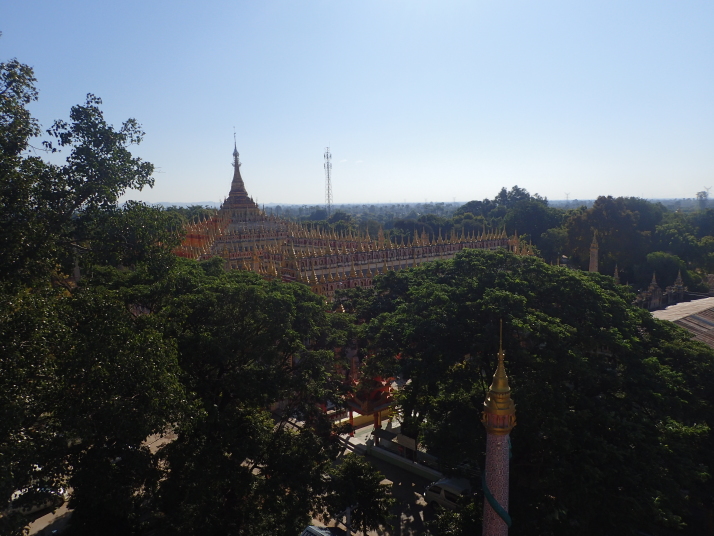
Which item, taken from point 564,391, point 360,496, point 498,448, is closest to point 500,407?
point 498,448

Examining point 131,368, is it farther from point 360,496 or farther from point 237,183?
point 237,183

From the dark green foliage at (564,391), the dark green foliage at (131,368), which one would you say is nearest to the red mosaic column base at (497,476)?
the dark green foliage at (564,391)

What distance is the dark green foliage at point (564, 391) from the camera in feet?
40.4

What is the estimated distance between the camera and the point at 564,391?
1402cm

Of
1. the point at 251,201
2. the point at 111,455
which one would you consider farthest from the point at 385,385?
the point at 251,201

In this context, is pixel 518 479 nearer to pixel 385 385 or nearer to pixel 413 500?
pixel 413 500

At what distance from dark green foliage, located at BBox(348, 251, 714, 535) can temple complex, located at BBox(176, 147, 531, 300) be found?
12.9 m

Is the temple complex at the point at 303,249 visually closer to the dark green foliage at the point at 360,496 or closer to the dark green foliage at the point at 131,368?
the dark green foliage at the point at 131,368

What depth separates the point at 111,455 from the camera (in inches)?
434

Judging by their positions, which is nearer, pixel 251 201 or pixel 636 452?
pixel 636 452

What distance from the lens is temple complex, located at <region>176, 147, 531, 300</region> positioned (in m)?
32.8

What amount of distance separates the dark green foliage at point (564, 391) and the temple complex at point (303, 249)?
12.9 m

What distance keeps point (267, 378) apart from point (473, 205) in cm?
10152

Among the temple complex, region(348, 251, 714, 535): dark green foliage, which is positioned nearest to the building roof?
region(348, 251, 714, 535): dark green foliage
